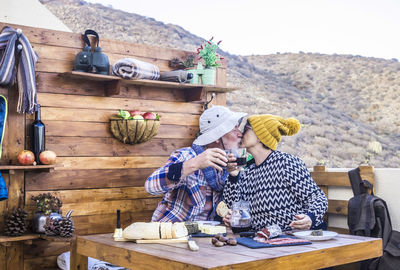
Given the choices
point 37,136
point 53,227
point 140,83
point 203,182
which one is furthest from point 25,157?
point 203,182

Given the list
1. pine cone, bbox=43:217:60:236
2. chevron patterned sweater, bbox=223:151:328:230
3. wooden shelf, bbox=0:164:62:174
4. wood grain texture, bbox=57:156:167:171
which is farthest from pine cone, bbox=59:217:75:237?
chevron patterned sweater, bbox=223:151:328:230

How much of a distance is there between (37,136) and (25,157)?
20 cm

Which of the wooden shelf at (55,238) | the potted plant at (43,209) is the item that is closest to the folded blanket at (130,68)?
the potted plant at (43,209)

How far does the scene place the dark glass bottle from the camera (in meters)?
3.59

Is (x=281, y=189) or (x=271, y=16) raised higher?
(x=271, y=16)

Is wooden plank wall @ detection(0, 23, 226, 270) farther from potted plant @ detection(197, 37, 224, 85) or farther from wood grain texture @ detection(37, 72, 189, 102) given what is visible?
potted plant @ detection(197, 37, 224, 85)

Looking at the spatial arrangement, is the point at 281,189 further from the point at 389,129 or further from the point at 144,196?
the point at 389,129

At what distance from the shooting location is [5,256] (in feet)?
11.7

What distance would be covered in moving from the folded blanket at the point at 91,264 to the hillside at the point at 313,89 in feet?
34.6

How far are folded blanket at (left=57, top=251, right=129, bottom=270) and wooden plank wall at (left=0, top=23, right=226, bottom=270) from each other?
7.4 inches

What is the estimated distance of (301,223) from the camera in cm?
273

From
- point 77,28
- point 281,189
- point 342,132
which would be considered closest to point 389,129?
point 342,132

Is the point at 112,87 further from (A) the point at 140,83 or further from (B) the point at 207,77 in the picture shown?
(B) the point at 207,77

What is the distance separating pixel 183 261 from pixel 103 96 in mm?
2484
